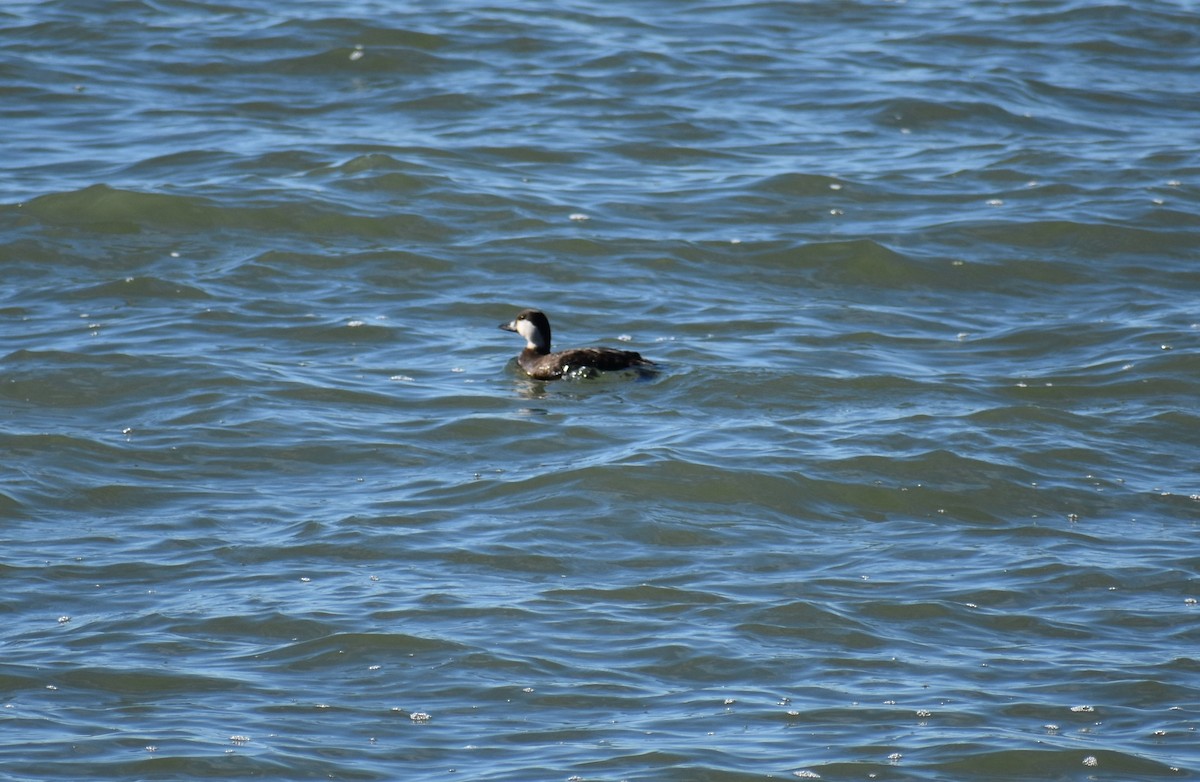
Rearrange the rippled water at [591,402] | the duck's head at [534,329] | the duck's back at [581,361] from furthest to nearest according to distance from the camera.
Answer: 1. the duck's head at [534,329]
2. the duck's back at [581,361]
3. the rippled water at [591,402]

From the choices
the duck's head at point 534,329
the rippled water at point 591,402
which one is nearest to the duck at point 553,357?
the duck's head at point 534,329

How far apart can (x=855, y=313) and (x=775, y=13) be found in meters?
10.2

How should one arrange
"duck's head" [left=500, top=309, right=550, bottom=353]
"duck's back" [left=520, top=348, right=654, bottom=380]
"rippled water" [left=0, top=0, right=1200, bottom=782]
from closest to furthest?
"rippled water" [left=0, top=0, right=1200, bottom=782] → "duck's back" [left=520, top=348, right=654, bottom=380] → "duck's head" [left=500, top=309, right=550, bottom=353]

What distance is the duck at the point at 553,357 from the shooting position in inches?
454

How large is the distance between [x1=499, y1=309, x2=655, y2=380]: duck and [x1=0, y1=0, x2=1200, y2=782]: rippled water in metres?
0.17

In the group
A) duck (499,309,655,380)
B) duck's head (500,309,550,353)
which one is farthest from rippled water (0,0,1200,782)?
duck's head (500,309,550,353)

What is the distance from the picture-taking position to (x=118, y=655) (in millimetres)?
7402

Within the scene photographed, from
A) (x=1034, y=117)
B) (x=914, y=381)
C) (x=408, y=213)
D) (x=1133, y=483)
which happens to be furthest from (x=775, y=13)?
(x=1133, y=483)

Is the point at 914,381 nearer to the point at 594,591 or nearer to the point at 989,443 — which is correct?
the point at 989,443

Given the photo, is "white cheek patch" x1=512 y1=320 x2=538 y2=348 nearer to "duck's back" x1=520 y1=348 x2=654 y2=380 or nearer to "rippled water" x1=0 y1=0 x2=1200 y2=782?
"duck's back" x1=520 y1=348 x2=654 y2=380

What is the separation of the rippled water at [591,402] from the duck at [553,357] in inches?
6.8

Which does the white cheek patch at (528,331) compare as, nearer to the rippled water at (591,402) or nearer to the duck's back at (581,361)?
the duck's back at (581,361)

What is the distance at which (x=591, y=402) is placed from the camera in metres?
11.5

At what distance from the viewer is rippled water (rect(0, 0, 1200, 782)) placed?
708cm
